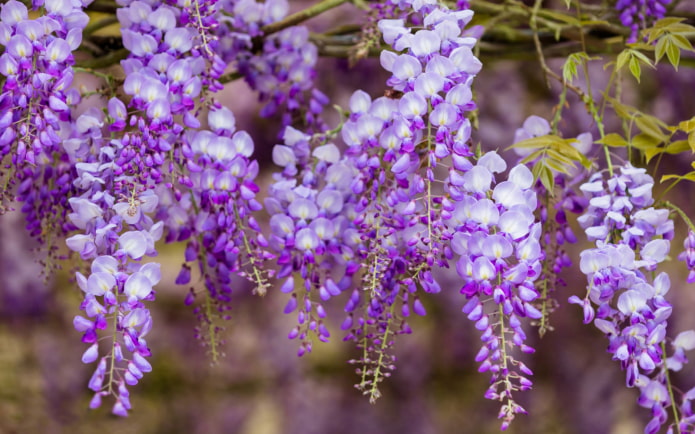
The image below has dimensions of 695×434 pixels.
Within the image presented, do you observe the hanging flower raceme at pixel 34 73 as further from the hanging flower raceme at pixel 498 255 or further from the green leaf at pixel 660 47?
the green leaf at pixel 660 47

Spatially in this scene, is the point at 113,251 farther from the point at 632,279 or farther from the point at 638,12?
the point at 638,12

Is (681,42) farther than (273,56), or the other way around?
(273,56)

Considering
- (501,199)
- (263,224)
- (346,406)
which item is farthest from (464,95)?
(346,406)

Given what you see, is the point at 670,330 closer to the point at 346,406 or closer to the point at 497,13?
the point at 346,406

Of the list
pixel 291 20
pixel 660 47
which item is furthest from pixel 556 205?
pixel 291 20

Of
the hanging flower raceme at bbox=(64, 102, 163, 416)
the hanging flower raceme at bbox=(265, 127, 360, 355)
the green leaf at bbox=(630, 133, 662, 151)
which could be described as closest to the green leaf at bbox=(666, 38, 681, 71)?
the green leaf at bbox=(630, 133, 662, 151)

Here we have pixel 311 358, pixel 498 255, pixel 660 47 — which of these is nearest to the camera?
pixel 498 255
